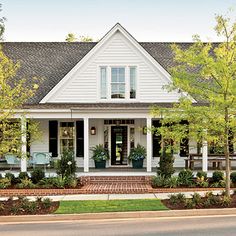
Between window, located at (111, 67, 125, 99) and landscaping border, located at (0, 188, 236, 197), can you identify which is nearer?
landscaping border, located at (0, 188, 236, 197)

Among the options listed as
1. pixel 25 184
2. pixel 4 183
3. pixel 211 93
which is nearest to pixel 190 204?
pixel 211 93

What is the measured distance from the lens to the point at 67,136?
80.8ft

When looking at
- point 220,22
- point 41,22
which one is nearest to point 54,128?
point 41,22

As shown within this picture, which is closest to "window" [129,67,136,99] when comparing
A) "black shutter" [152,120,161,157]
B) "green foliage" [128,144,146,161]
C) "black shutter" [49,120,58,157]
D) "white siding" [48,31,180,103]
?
"white siding" [48,31,180,103]

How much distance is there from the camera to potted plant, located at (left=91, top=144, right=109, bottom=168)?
76.6 ft

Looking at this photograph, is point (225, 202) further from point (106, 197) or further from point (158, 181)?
point (158, 181)

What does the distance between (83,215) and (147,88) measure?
11486 millimetres

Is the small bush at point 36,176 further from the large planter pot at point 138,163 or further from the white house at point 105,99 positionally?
the large planter pot at point 138,163

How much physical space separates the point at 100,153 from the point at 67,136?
2.34m

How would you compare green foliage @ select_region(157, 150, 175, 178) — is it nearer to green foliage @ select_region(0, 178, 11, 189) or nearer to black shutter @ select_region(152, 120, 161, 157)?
black shutter @ select_region(152, 120, 161, 157)

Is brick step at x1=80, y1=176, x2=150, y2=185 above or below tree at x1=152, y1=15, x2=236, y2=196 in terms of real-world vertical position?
below

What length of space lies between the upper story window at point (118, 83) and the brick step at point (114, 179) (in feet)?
15.9

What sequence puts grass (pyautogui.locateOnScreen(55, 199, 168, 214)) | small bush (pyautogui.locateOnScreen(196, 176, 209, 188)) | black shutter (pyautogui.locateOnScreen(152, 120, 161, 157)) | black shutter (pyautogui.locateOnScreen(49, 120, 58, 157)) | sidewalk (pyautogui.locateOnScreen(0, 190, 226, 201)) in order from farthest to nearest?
black shutter (pyautogui.locateOnScreen(49, 120, 58, 157))
black shutter (pyautogui.locateOnScreen(152, 120, 161, 157))
small bush (pyautogui.locateOnScreen(196, 176, 209, 188))
sidewalk (pyautogui.locateOnScreen(0, 190, 226, 201))
grass (pyautogui.locateOnScreen(55, 199, 168, 214))

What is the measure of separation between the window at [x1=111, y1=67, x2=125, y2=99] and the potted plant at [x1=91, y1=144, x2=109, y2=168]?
2.90m
